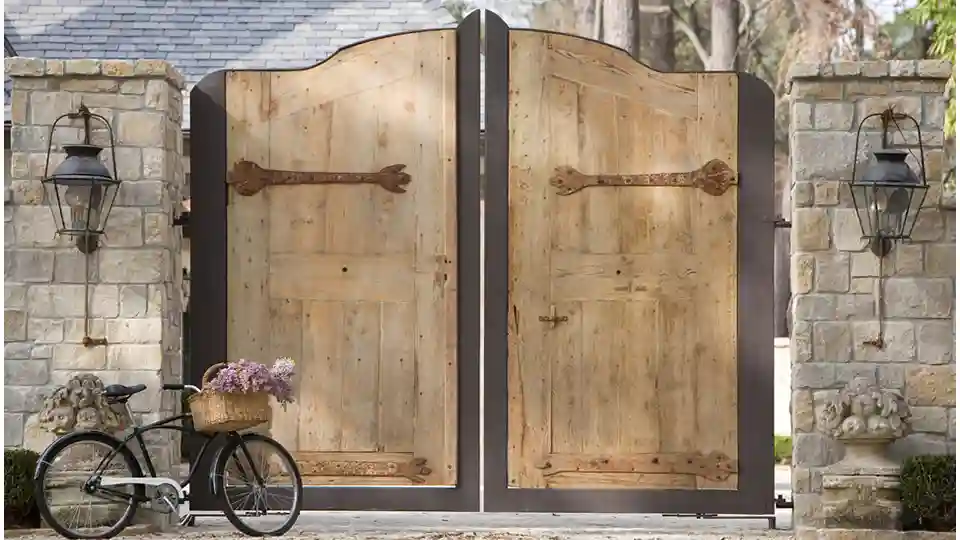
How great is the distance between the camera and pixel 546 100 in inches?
281

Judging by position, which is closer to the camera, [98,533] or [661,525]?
[98,533]

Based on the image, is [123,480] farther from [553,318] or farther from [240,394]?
[553,318]

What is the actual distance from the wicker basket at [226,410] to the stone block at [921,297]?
2786mm

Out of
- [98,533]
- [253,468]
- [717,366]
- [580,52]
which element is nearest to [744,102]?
[580,52]

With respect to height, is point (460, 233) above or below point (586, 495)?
above

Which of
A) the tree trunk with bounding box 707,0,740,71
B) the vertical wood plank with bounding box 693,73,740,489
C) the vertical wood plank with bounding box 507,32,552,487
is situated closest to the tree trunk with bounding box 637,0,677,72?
the tree trunk with bounding box 707,0,740,71

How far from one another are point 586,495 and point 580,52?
80.2 inches

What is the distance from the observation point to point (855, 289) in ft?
22.5

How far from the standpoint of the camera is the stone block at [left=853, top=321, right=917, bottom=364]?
6852 mm

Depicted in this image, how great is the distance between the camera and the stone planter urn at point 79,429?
665cm

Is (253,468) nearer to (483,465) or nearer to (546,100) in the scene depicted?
(483,465)

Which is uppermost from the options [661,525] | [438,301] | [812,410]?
[438,301]

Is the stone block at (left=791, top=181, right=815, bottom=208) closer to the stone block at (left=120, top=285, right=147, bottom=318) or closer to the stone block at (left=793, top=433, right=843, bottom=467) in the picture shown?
the stone block at (left=793, top=433, right=843, bottom=467)

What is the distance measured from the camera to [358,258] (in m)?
7.12
